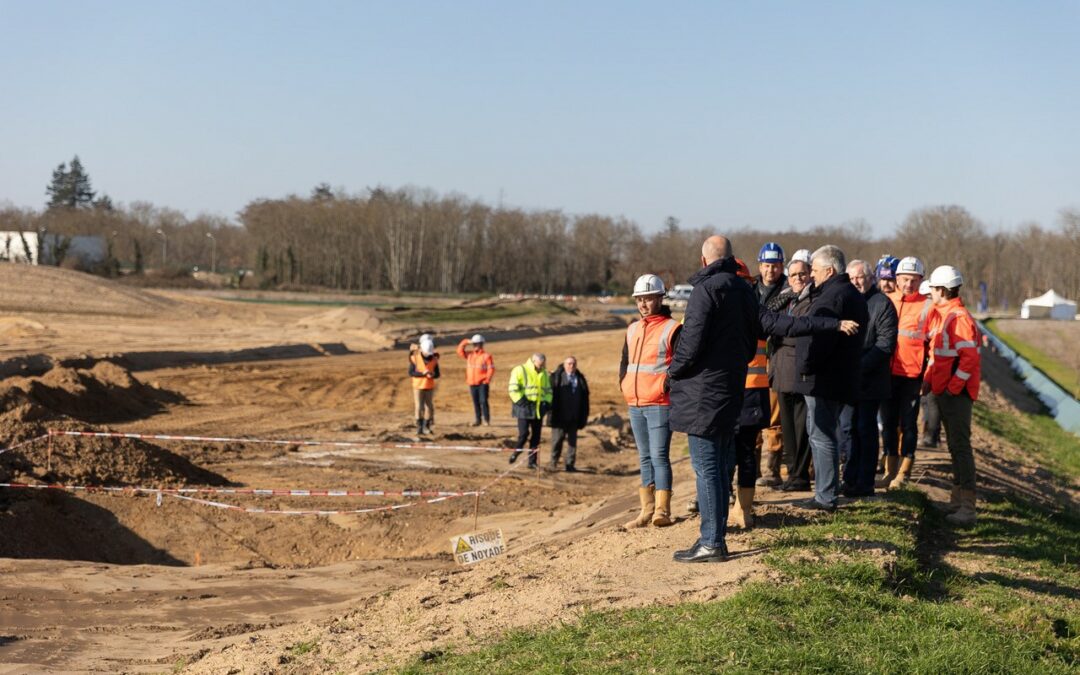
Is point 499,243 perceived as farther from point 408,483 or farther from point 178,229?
point 408,483

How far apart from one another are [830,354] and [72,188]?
517ft

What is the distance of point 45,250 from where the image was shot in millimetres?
79938

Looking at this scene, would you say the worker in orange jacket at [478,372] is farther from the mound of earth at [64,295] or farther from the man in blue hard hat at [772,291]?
the mound of earth at [64,295]

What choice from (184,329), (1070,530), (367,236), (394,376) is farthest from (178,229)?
(1070,530)

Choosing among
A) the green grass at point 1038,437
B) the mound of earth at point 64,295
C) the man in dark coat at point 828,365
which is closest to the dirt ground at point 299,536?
the man in dark coat at point 828,365

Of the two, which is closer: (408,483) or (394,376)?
(408,483)

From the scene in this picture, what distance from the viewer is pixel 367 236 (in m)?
98.9

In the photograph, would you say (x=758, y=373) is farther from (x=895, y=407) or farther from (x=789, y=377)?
(x=895, y=407)

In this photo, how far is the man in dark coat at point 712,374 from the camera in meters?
7.43

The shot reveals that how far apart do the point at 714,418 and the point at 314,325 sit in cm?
4643

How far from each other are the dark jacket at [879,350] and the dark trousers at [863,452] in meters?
0.13

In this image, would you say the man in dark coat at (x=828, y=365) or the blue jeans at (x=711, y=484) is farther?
the man in dark coat at (x=828, y=365)

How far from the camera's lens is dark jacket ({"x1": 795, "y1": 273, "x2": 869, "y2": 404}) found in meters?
8.80

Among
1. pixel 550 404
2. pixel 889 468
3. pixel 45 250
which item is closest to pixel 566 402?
pixel 550 404
